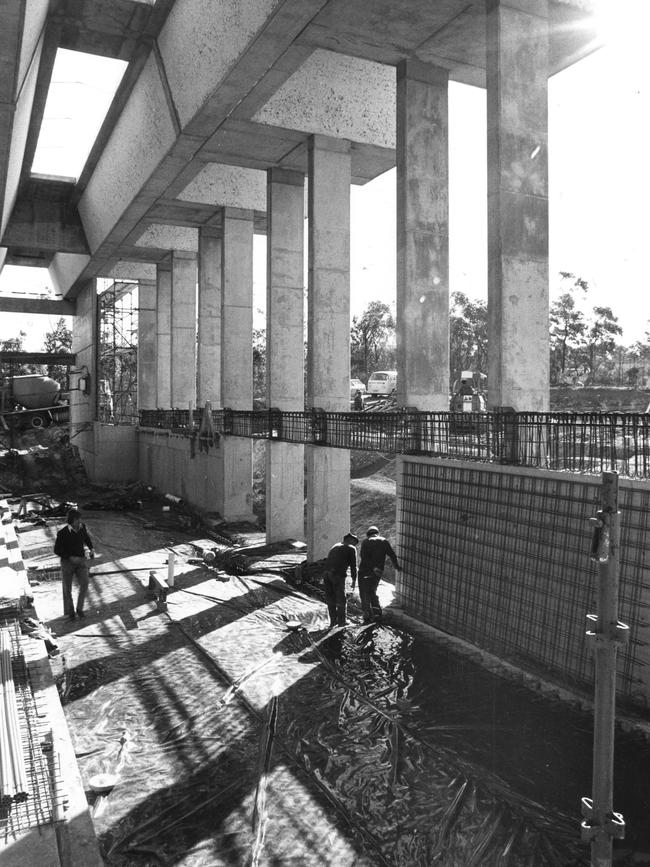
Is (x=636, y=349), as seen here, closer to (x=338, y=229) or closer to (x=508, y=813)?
(x=338, y=229)

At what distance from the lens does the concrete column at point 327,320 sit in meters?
15.6

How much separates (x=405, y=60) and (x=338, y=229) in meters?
3.81

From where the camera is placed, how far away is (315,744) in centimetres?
638

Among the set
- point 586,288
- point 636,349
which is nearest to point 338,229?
point 586,288

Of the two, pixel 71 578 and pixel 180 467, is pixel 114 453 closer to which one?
pixel 180 467

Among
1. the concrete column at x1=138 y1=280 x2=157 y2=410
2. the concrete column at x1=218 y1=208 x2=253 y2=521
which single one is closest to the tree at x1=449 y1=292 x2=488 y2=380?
the concrete column at x1=138 y1=280 x2=157 y2=410

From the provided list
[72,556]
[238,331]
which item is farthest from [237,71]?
[238,331]

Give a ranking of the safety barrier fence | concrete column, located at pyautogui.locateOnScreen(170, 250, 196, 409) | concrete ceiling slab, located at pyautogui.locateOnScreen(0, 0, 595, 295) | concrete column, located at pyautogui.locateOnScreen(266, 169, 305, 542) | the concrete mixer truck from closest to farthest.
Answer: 1. the safety barrier fence
2. concrete ceiling slab, located at pyautogui.locateOnScreen(0, 0, 595, 295)
3. concrete column, located at pyautogui.locateOnScreen(266, 169, 305, 542)
4. concrete column, located at pyautogui.locateOnScreen(170, 250, 196, 409)
5. the concrete mixer truck

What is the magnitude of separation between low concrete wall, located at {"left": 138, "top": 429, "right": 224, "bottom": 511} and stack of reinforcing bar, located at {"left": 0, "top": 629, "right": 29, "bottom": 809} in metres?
14.9

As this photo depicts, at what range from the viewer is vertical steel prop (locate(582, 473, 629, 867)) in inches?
138

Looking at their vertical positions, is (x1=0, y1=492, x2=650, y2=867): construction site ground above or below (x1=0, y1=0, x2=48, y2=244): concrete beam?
below

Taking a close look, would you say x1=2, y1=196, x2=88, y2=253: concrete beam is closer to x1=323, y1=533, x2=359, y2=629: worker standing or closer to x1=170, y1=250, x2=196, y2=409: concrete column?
x1=170, y1=250, x2=196, y2=409: concrete column

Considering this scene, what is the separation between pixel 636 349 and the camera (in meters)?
70.4

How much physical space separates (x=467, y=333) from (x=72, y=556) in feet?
177
